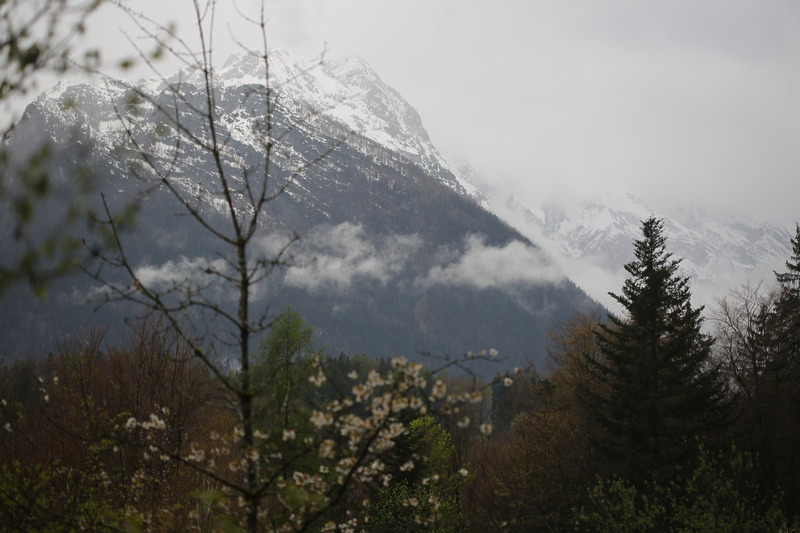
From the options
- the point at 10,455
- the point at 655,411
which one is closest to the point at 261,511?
the point at 10,455

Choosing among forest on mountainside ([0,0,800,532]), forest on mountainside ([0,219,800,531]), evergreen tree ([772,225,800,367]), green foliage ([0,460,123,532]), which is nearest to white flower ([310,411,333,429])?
forest on mountainside ([0,0,800,532])

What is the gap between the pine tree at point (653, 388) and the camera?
19.5 m

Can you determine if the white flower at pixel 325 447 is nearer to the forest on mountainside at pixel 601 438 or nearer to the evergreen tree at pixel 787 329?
the forest on mountainside at pixel 601 438

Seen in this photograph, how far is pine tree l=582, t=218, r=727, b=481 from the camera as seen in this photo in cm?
1953

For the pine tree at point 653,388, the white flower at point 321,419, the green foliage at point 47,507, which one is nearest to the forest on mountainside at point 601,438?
the pine tree at point 653,388

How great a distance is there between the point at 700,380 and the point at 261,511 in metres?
20.3

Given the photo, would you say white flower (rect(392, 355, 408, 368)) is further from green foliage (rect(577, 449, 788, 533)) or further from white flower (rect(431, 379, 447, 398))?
green foliage (rect(577, 449, 788, 533))

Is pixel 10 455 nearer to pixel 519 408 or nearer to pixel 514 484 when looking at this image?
pixel 514 484

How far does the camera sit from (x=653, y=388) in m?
19.9

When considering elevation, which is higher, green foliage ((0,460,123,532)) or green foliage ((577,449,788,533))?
green foliage ((0,460,123,532))

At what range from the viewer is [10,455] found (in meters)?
15.2

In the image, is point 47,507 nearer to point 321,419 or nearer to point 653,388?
point 321,419

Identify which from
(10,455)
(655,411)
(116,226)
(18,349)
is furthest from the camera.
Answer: (18,349)

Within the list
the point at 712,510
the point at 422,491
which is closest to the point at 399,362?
the point at 712,510
